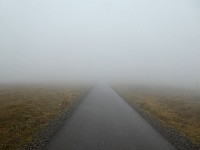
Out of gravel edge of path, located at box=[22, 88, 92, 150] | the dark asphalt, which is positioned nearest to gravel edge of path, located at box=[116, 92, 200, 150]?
the dark asphalt

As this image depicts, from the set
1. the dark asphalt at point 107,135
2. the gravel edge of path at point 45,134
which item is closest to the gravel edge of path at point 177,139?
the dark asphalt at point 107,135

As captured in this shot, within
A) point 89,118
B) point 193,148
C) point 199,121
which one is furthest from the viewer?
point 199,121

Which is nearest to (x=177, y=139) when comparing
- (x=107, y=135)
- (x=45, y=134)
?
(x=107, y=135)

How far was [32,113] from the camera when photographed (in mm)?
21703

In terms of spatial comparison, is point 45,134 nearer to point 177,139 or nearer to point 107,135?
point 107,135

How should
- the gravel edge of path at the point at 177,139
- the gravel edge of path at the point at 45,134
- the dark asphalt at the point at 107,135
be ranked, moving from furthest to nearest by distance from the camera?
the gravel edge of path at the point at 177,139 → the dark asphalt at the point at 107,135 → the gravel edge of path at the point at 45,134

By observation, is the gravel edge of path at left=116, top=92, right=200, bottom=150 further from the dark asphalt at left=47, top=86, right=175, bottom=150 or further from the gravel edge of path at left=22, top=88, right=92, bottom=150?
the gravel edge of path at left=22, top=88, right=92, bottom=150

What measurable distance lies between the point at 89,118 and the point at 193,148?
9.11 meters

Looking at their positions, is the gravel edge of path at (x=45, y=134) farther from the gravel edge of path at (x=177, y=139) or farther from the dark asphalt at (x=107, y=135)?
the gravel edge of path at (x=177, y=139)

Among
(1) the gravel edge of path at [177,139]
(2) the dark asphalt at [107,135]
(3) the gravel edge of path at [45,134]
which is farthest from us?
(1) the gravel edge of path at [177,139]

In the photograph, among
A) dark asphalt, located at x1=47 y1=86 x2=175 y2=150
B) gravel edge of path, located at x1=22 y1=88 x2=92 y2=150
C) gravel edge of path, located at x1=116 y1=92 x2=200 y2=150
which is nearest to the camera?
gravel edge of path, located at x1=22 y1=88 x2=92 y2=150

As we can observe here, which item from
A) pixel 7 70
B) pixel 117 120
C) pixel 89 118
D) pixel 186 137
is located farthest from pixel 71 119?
pixel 7 70

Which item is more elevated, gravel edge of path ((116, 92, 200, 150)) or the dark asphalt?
the dark asphalt

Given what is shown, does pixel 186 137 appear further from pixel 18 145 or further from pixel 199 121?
pixel 18 145
